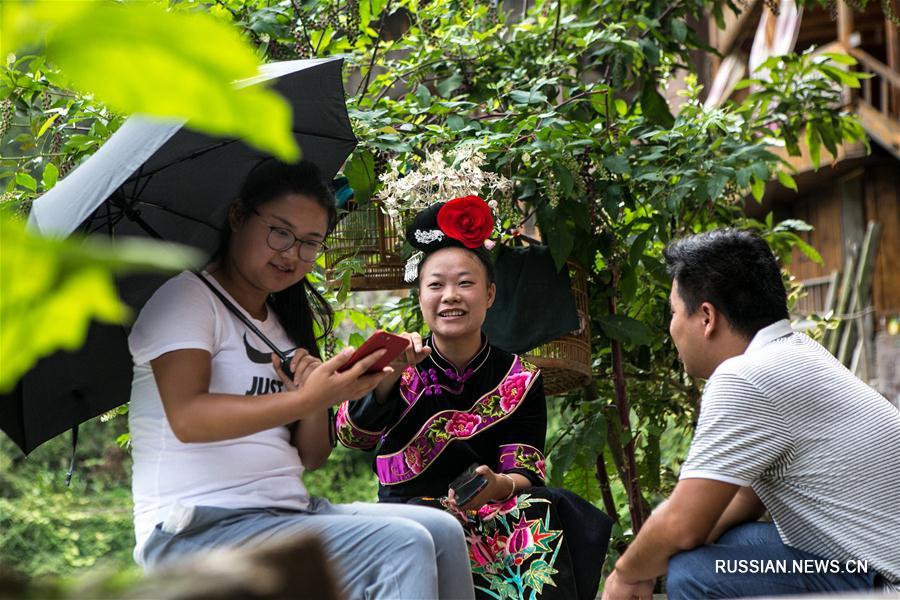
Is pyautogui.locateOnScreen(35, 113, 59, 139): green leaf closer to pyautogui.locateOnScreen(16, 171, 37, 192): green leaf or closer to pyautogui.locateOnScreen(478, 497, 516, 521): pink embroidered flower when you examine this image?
pyautogui.locateOnScreen(16, 171, 37, 192): green leaf

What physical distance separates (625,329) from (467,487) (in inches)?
55.1

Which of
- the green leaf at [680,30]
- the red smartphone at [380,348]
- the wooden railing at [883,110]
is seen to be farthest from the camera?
the wooden railing at [883,110]

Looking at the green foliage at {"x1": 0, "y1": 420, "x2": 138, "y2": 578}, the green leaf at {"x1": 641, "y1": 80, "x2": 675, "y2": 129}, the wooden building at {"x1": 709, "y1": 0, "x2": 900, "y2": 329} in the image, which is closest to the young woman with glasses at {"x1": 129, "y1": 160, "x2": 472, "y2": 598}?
the green leaf at {"x1": 641, "y1": 80, "x2": 675, "y2": 129}

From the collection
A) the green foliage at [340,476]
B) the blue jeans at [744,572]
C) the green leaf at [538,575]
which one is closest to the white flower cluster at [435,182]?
the green leaf at [538,575]

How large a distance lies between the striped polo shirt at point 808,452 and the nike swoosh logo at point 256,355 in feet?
3.09

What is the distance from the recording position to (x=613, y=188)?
3.75 metres

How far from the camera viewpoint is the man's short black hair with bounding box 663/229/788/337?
8.63 ft

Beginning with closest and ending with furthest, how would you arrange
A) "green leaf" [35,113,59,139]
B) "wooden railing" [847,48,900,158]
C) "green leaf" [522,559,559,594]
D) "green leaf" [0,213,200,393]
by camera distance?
1. "green leaf" [0,213,200,393]
2. "green leaf" [522,559,559,594]
3. "green leaf" [35,113,59,139]
4. "wooden railing" [847,48,900,158]

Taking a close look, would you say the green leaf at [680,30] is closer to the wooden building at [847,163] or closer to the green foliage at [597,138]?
the green foliage at [597,138]

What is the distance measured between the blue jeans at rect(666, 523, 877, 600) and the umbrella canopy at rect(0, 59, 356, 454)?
4.31 ft

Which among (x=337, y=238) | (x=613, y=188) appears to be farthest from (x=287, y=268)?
(x=613, y=188)

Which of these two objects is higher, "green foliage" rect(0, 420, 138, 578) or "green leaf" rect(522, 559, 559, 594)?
"green leaf" rect(522, 559, 559, 594)

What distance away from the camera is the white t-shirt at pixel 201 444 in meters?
2.20

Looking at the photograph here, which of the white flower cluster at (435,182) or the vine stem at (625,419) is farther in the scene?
the vine stem at (625,419)
